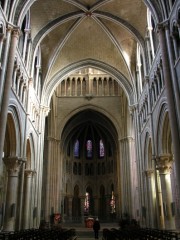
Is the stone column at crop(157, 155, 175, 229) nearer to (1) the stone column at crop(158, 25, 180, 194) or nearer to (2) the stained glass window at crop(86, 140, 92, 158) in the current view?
(1) the stone column at crop(158, 25, 180, 194)

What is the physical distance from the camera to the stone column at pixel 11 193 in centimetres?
1554

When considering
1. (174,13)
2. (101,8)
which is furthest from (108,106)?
(174,13)

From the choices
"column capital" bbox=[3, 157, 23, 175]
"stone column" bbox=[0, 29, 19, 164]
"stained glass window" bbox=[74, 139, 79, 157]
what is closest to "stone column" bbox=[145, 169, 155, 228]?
"column capital" bbox=[3, 157, 23, 175]

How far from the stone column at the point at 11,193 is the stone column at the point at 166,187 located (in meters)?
8.66

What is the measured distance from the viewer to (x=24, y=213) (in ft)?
60.7

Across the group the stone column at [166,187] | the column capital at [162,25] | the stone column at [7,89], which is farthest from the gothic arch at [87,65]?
the column capital at [162,25]

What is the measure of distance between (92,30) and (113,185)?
2745 cm

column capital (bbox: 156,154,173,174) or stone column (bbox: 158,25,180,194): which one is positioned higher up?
stone column (bbox: 158,25,180,194)

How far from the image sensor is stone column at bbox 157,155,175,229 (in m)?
15.8

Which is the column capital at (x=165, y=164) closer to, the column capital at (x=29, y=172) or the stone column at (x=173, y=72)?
the stone column at (x=173, y=72)

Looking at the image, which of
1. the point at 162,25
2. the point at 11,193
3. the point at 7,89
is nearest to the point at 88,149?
the point at 11,193

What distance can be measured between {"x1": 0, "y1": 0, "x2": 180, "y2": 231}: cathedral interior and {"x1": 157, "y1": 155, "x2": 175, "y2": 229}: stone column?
0.18ft

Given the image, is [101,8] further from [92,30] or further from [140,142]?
[140,142]

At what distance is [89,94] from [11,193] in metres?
21.6
